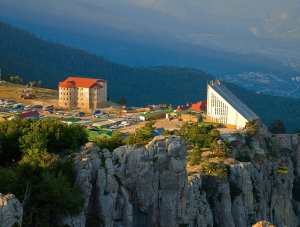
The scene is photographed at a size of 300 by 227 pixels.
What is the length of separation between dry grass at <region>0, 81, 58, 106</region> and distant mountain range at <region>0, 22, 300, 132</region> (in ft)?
97.6


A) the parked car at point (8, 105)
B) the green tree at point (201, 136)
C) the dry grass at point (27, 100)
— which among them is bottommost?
the green tree at point (201, 136)

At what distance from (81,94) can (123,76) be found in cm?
8864

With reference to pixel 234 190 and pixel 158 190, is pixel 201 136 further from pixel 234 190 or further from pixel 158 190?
pixel 158 190

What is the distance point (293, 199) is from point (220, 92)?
1114cm

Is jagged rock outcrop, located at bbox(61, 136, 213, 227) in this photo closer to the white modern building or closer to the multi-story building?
the white modern building

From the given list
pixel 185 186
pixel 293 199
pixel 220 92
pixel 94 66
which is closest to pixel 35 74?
pixel 94 66

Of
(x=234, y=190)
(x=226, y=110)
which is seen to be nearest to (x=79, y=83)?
(x=226, y=110)

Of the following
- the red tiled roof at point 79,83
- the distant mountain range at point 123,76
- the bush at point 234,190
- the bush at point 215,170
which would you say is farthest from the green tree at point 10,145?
the distant mountain range at point 123,76

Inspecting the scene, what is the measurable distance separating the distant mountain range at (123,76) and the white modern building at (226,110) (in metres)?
39.3

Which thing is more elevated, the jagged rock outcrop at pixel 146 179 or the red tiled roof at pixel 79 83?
the red tiled roof at pixel 79 83

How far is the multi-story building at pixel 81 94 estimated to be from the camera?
182 ft

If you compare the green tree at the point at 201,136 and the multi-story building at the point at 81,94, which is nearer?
the green tree at the point at 201,136

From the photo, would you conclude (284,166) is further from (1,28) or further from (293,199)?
(1,28)

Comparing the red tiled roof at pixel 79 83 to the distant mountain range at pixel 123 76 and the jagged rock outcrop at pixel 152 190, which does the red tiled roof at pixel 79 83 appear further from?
the distant mountain range at pixel 123 76
